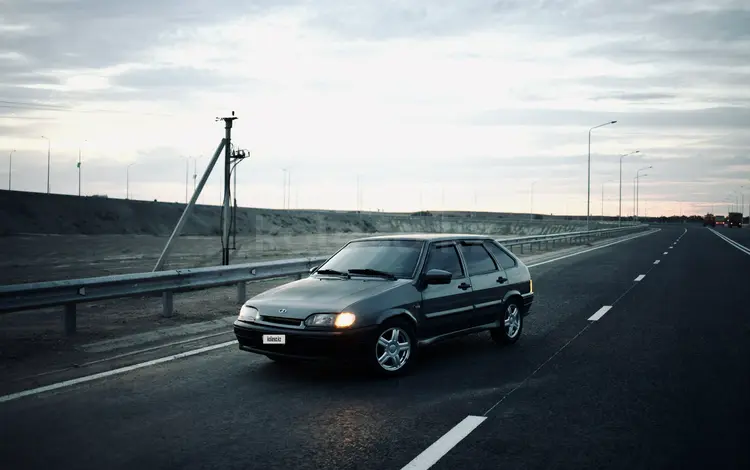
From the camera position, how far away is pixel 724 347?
9.11 m

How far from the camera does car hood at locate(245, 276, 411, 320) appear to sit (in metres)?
6.95

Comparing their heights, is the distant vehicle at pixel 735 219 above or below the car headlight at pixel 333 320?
above

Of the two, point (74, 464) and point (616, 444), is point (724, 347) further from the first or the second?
point (74, 464)

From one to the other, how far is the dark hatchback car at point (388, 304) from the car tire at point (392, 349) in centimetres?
1

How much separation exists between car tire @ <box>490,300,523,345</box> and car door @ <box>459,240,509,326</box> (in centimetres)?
18

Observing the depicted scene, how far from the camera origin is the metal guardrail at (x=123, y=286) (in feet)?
28.9

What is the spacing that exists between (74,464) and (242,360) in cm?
354

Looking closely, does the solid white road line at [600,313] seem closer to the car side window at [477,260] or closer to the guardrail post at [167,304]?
the car side window at [477,260]

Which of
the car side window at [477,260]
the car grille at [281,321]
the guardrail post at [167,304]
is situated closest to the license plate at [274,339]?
the car grille at [281,321]

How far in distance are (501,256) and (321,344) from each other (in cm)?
370

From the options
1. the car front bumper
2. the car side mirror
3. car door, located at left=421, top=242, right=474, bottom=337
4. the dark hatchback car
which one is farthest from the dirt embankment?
the car side mirror

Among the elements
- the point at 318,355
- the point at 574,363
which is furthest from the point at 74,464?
the point at 574,363

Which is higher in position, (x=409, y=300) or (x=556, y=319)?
(x=409, y=300)

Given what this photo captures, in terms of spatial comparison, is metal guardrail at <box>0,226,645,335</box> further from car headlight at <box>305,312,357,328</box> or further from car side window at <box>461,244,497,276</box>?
car side window at <box>461,244,497,276</box>
